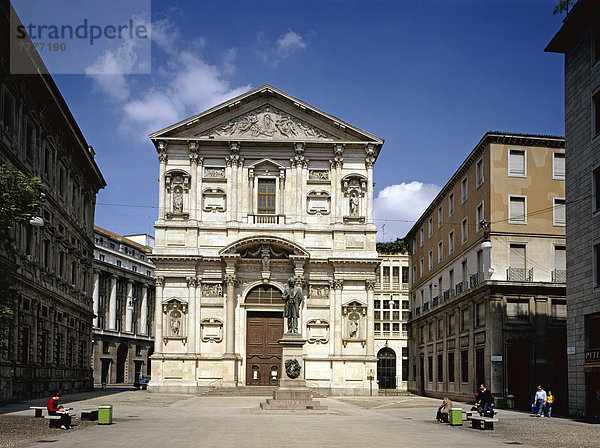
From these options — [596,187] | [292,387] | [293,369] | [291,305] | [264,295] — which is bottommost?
[292,387]

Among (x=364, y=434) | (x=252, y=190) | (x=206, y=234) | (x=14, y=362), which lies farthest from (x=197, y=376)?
(x=364, y=434)

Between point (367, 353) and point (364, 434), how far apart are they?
3272 cm

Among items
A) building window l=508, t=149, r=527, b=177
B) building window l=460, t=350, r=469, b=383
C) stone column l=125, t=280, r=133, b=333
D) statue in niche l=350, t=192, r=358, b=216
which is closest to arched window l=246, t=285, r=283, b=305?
statue in niche l=350, t=192, r=358, b=216

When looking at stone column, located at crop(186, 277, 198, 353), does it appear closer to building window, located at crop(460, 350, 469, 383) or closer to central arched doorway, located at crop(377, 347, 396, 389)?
building window, located at crop(460, 350, 469, 383)

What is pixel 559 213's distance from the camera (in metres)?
45.8

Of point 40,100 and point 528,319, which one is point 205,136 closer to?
point 40,100

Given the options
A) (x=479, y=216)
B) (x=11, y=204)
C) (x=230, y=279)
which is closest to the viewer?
(x=11, y=204)

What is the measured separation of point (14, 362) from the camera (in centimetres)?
3900

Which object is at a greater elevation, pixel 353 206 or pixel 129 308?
pixel 353 206

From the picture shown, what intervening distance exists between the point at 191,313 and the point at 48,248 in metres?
12.9

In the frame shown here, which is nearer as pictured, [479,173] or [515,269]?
[515,269]

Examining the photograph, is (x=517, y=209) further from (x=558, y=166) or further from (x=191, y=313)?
(x=191, y=313)

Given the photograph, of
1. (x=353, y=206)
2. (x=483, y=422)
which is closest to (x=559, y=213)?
(x=353, y=206)

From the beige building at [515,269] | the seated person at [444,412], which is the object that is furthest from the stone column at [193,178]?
the seated person at [444,412]
